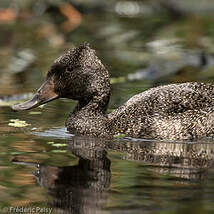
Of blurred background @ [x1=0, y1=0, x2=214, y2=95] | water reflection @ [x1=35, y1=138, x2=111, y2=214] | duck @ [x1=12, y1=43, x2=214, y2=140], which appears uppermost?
blurred background @ [x1=0, y1=0, x2=214, y2=95]

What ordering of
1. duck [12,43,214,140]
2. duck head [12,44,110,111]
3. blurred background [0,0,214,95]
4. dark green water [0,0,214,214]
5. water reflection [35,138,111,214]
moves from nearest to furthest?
water reflection [35,138,111,214], dark green water [0,0,214,214], duck [12,43,214,140], duck head [12,44,110,111], blurred background [0,0,214,95]

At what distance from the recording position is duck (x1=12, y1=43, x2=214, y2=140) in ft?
35.5

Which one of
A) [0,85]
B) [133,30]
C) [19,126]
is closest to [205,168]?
[19,126]

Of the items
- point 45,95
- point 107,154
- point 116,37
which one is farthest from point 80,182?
point 116,37

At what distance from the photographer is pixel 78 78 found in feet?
37.2

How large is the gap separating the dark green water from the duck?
0.22 meters

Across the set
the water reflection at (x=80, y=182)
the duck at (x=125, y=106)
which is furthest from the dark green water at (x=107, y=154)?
the duck at (x=125, y=106)

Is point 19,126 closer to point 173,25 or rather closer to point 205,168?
point 205,168

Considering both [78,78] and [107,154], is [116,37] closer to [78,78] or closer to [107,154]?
[78,78]

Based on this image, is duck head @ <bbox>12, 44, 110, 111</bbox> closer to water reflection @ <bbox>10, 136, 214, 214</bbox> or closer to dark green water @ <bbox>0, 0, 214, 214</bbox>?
dark green water @ <bbox>0, 0, 214, 214</bbox>

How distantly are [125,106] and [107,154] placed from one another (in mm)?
1489

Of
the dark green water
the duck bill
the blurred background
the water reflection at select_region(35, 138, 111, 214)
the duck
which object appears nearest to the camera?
the water reflection at select_region(35, 138, 111, 214)

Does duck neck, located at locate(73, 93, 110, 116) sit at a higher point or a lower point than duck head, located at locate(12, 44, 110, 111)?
lower

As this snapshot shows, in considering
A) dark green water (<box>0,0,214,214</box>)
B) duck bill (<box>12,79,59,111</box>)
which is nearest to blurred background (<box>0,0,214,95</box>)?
dark green water (<box>0,0,214,214</box>)
